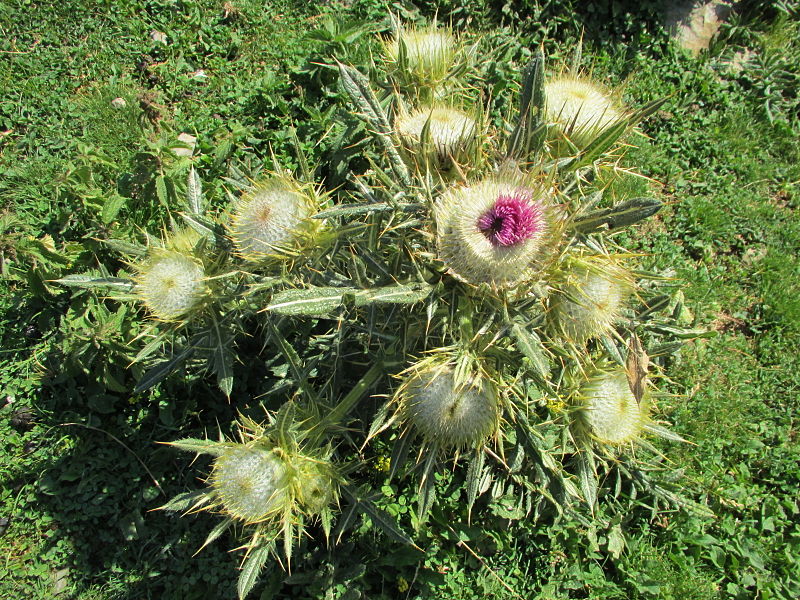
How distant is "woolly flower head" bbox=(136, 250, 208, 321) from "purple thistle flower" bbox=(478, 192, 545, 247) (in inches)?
53.1

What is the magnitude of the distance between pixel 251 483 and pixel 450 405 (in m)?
0.93

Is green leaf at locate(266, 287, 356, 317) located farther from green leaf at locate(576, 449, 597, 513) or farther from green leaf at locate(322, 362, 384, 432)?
green leaf at locate(576, 449, 597, 513)

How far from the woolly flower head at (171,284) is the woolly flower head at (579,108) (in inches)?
72.5

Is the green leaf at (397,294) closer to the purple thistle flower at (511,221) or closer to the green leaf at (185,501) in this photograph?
the purple thistle flower at (511,221)

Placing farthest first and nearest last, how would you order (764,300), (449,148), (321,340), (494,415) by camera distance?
(764,300) < (321,340) < (449,148) < (494,415)

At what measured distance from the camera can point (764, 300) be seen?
472cm

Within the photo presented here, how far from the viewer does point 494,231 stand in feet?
7.13

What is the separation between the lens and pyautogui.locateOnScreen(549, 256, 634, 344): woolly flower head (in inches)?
91.1

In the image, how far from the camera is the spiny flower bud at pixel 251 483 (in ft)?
7.89

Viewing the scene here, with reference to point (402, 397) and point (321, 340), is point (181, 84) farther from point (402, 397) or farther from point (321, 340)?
point (402, 397)

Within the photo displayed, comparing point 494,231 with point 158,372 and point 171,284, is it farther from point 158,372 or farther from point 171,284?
point 158,372

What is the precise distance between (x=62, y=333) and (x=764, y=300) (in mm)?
5512

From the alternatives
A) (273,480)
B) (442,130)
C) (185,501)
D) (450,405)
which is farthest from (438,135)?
(185,501)

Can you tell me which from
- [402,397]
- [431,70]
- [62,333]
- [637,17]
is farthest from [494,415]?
[637,17]
